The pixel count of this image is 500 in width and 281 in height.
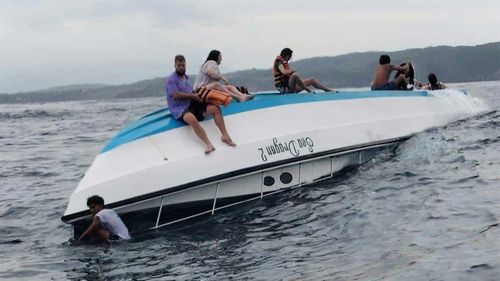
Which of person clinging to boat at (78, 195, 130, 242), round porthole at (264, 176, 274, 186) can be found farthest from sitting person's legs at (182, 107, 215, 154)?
person clinging to boat at (78, 195, 130, 242)

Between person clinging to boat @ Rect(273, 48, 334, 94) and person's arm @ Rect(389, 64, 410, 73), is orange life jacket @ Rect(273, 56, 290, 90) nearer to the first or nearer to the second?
person clinging to boat @ Rect(273, 48, 334, 94)

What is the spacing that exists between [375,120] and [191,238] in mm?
4664

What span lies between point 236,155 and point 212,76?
1.46 m

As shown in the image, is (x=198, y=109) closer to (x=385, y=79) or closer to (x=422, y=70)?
(x=385, y=79)

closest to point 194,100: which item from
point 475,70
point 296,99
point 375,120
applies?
point 296,99

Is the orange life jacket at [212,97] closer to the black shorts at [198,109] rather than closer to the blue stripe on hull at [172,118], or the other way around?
the black shorts at [198,109]

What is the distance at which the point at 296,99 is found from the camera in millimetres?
10836

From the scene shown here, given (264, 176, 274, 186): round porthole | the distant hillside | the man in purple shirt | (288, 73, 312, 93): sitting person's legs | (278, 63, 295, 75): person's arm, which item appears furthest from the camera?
the distant hillside

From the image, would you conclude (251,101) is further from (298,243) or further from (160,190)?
(298,243)

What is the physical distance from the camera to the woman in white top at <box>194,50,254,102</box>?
1022cm

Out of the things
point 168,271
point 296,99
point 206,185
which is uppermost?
point 296,99

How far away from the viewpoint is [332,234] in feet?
26.6

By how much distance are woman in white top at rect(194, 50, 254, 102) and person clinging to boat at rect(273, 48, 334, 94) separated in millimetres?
1714

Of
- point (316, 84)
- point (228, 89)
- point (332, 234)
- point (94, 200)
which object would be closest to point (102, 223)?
point (94, 200)
